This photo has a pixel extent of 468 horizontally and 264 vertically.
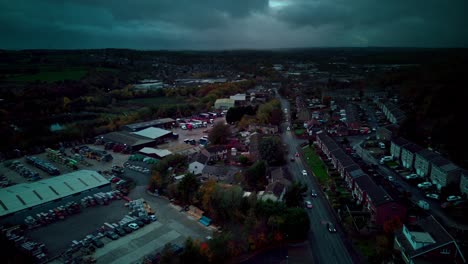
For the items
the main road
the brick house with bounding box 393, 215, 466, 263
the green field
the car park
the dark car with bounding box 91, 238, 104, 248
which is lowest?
the dark car with bounding box 91, 238, 104, 248

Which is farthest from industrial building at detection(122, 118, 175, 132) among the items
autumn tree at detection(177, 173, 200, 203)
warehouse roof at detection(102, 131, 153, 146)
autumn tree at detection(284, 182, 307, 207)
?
autumn tree at detection(284, 182, 307, 207)

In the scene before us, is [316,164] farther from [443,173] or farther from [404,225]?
[404,225]

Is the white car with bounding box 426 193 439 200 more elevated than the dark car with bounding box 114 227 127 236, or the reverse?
the white car with bounding box 426 193 439 200

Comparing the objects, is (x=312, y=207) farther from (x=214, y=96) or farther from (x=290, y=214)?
(x=214, y=96)

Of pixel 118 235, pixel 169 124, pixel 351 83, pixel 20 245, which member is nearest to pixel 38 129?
pixel 169 124

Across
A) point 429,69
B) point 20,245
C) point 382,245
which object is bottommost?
point 20,245

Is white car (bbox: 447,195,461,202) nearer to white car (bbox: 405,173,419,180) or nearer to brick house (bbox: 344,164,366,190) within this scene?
white car (bbox: 405,173,419,180)
